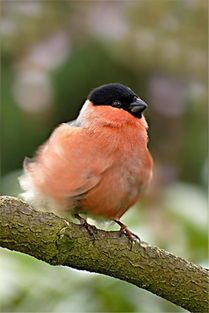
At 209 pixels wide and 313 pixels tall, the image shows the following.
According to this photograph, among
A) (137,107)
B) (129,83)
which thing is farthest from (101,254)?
(129,83)

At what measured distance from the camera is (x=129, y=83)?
4.16m

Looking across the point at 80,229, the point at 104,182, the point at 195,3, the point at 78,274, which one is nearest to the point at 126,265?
the point at 80,229

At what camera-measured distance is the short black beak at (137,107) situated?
2.12m

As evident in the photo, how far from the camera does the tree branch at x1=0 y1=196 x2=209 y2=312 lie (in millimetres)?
1592

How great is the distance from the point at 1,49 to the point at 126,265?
7.14ft

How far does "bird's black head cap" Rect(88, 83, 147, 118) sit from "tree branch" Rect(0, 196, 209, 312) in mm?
441

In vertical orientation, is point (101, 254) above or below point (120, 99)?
below

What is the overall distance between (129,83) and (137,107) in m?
2.05

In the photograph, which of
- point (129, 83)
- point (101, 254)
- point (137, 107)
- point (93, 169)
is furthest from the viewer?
point (129, 83)

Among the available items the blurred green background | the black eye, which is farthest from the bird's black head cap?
the blurred green background

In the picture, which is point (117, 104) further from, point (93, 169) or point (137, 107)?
point (93, 169)

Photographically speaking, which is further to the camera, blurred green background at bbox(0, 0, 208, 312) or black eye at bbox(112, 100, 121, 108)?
blurred green background at bbox(0, 0, 208, 312)

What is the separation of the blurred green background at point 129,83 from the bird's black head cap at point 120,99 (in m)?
0.43

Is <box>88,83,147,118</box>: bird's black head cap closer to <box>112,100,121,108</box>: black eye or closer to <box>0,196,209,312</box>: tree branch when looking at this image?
<box>112,100,121,108</box>: black eye
